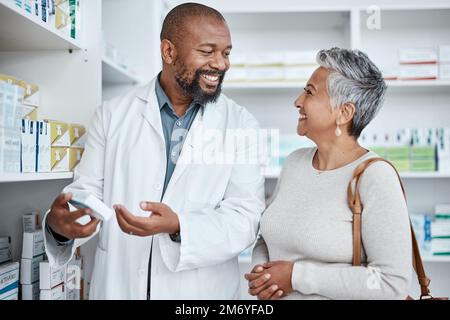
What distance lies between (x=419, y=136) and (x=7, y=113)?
4.48 feet

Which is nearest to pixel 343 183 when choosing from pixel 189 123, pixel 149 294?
pixel 189 123

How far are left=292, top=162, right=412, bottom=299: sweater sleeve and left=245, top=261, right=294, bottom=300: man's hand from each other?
55 mm

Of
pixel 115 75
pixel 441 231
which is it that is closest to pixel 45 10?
pixel 115 75

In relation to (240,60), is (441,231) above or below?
below

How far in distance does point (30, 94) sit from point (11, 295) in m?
0.49

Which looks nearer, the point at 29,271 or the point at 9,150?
the point at 9,150

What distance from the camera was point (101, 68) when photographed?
4.33ft

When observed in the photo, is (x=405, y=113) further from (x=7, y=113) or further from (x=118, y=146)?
(x=7, y=113)

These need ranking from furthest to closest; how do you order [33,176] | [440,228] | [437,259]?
[440,228] → [437,259] → [33,176]

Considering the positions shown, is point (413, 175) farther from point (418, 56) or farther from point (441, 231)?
point (418, 56)

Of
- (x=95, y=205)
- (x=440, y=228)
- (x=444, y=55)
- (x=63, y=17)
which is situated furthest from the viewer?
(x=444, y=55)

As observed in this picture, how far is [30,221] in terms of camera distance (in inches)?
48.3

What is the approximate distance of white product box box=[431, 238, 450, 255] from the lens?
1.43 m

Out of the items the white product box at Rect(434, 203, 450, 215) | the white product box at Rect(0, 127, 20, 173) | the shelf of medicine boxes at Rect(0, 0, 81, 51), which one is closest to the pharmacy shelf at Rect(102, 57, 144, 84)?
the shelf of medicine boxes at Rect(0, 0, 81, 51)
